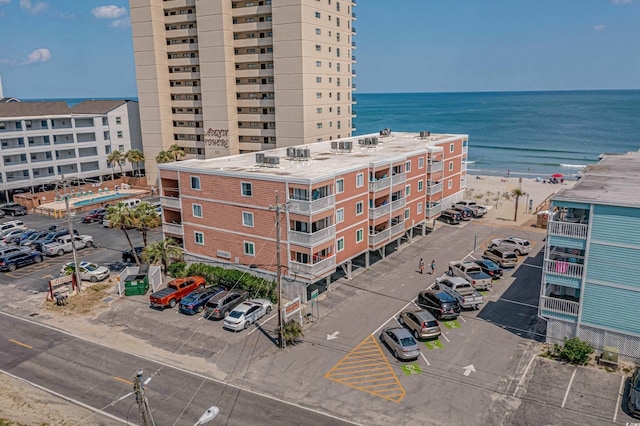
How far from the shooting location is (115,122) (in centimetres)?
9575

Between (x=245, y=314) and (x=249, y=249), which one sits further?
(x=249, y=249)

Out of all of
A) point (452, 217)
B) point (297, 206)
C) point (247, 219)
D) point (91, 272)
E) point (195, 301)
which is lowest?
point (91, 272)

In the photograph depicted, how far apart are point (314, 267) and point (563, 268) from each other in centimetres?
1823

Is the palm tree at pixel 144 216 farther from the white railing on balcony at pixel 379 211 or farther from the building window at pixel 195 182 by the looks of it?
the white railing on balcony at pixel 379 211

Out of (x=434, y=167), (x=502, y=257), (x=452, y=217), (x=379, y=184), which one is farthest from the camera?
(x=452, y=217)

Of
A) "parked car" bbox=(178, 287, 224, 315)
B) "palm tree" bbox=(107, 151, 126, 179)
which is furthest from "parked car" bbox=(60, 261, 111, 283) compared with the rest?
"palm tree" bbox=(107, 151, 126, 179)

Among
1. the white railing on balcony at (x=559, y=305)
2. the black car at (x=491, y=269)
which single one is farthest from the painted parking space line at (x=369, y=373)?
the black car at (x=491, y=269)

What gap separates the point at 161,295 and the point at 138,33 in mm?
65430

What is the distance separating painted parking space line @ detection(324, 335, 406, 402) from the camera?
1101 inches

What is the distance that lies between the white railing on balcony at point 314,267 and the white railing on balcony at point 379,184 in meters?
9.36

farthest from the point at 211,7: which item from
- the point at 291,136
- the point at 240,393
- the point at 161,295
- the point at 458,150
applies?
the point at 240,393

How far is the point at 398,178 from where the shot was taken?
4906cm

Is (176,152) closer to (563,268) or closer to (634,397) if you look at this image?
(563,268)

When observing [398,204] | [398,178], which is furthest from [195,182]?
[398,204]
